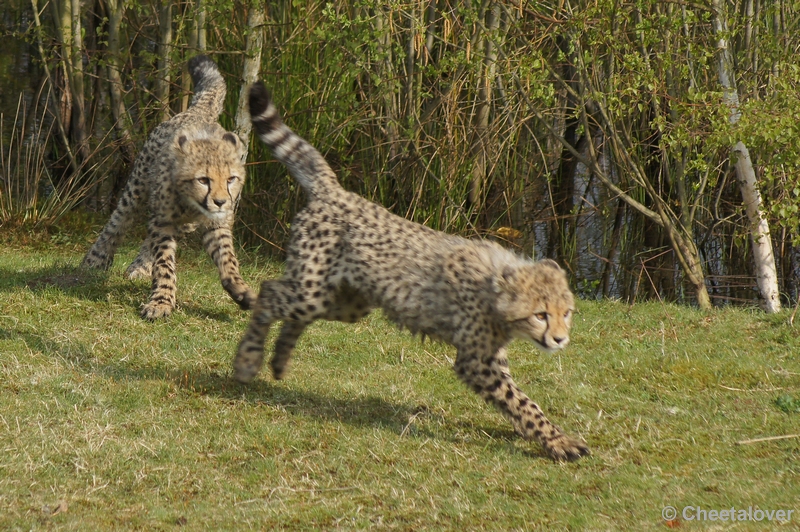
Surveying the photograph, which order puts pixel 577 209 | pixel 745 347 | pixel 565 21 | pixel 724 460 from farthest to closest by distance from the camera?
pixel 577 209
pixel 565 21
pixel 745 347
pixel 724 460

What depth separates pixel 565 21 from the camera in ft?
23.6

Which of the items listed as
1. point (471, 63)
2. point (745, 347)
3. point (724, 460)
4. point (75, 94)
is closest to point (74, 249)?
point (75, 94)

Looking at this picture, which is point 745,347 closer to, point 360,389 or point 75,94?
point 360,389

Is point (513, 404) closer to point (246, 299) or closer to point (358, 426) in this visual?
point (358, 426)

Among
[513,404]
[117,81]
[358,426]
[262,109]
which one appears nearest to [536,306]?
[513,404]

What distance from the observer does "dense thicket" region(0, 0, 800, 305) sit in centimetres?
746

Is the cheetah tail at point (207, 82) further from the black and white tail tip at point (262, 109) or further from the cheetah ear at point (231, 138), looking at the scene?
the black and white tail tip at point (262, 109)

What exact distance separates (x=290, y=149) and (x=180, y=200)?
156cm

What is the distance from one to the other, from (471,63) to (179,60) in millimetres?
2593

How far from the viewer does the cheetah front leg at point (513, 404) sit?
186 inches

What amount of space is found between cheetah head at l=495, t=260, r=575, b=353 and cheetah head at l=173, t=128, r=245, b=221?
2356 millimetres

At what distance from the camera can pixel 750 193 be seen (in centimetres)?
797

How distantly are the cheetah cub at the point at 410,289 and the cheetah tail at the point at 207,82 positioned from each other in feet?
8.18

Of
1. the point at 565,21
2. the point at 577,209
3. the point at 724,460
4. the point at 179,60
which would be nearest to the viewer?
the point at 724,460
